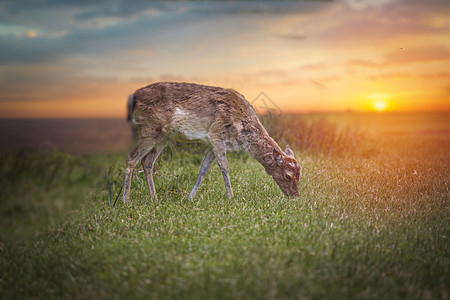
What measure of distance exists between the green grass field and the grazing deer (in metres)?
0.68

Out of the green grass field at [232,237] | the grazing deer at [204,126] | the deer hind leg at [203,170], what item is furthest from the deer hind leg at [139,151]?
the deer hind leg at [203,170]

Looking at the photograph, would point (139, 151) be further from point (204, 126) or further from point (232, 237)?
point (232, 237)

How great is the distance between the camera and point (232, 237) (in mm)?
6039

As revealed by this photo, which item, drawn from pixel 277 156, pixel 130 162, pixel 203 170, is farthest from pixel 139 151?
pixel 277 156

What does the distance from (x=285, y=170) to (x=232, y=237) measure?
9.67 feet

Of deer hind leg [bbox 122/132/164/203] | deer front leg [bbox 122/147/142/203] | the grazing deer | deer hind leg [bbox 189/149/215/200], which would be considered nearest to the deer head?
the grazing deer

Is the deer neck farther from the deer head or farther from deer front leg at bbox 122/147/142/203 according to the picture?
deer front leg at bbox 122/147/142/203

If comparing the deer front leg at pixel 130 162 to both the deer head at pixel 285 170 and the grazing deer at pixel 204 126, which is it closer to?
the grazing deer at pixel 204 126

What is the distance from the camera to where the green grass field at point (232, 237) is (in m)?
4.85

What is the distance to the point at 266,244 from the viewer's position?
575cm

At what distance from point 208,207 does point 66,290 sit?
3.22 meters

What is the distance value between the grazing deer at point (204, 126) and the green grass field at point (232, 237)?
2.22 feet

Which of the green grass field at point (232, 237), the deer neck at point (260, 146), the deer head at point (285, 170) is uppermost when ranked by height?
the deer neck at point (260, 146)

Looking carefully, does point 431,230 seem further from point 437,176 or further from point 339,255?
point 437,176
